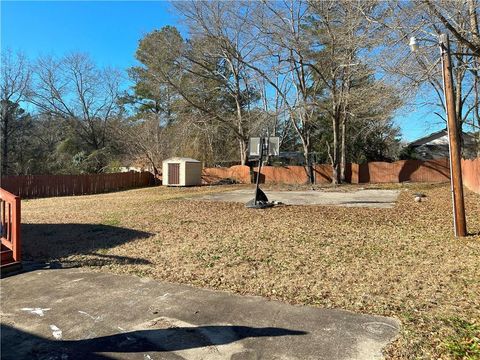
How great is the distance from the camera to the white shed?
2448cm

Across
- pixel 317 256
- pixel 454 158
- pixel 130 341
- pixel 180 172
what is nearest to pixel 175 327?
pixel 130 341

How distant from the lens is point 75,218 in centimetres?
1034

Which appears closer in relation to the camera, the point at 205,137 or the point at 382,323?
the point at 382,323

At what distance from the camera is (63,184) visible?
70.4ft

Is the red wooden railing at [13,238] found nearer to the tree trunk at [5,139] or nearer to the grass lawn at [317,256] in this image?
the grass lawn at [317,256]

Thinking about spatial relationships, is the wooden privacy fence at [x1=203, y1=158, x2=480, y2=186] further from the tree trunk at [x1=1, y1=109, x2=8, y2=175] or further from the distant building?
the tree trunk at [x1=1, y1=109, x2=8, y2=175]

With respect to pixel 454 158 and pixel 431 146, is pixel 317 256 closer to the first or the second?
pixel 454 158

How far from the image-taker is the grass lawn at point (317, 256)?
3668 millimetres

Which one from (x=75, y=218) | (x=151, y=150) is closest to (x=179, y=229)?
(x=75, y=218)

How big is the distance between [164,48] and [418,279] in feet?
74.0

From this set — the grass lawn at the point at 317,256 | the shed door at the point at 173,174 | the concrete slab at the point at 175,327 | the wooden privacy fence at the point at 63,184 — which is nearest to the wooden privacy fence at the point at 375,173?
the shed door at the point at 173,174

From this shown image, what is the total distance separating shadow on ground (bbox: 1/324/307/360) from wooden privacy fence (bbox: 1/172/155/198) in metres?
18.2

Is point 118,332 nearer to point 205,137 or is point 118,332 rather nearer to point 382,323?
point 382,323

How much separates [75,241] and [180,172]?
56.0ft
